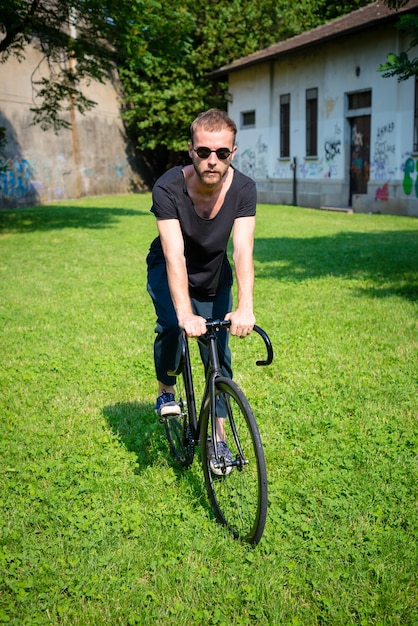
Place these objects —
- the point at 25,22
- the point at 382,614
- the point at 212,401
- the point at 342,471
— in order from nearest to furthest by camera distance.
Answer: the point at 382,614, the point at 212,401, the point at 342,471, the point at 25,22

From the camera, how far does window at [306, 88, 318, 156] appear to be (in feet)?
79.8

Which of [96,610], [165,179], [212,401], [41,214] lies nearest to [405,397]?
[212,401]

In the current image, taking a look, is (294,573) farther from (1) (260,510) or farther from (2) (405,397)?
(2) (405,397)

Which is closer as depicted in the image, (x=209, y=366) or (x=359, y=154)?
(x=209, y=366)

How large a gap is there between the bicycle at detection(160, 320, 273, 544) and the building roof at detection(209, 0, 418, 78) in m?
16.1

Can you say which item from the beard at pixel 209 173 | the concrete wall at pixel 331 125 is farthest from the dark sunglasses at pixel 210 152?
the concrete wall at pixel 331 125

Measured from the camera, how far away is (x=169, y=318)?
12.2 ft

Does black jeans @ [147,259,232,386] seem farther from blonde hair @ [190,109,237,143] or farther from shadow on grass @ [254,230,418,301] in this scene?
shadow on grass @ [254,230,418,301]

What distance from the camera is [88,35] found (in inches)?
650

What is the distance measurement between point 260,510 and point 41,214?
19.4 m

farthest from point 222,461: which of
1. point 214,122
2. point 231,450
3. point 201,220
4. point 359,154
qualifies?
point 359,154

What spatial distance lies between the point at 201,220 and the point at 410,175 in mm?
17661

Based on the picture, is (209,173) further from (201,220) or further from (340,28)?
(340,28)

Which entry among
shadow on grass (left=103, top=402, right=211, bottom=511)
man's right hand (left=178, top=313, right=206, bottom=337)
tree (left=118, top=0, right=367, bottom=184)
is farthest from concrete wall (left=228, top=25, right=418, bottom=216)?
man's right hand (left=178, top=313, right=206, bottom=337)
